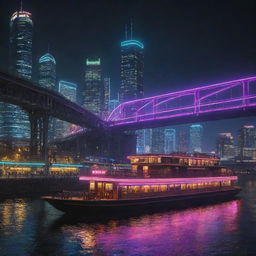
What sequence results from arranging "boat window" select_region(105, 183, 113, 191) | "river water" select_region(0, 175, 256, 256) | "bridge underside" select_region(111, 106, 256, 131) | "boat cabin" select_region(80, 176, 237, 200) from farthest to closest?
"bridge underside" select_region(111, 106, 256, 131) → "boat window" select_region(105, 183, 113, 191) → "boat cabin" select_region(80, 176, 237, 200) → "river water" select_region(0, 175, 256, 256)

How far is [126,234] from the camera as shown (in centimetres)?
3058

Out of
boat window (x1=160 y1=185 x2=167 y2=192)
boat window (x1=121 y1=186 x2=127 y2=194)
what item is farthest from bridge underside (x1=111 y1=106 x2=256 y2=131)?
boat window (x1=121 y1=186 x2=127 y2=194)

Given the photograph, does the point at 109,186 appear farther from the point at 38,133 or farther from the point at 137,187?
the point at 38,133

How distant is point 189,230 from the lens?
33.2 metres

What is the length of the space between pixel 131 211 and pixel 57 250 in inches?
596

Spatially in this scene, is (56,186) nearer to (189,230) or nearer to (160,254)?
(189,230)

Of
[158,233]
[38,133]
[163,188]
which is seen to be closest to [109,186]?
[163,188]

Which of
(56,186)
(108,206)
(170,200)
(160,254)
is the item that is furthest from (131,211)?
(56,186)

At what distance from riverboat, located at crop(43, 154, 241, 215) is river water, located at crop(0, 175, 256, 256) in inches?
63.1

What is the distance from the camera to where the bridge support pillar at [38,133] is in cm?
8006

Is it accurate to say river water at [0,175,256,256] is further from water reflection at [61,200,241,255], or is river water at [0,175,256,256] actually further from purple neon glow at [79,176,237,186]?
purple neon glow at [79,176,237,186]

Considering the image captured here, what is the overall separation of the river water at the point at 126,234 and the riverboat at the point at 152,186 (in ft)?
5.26

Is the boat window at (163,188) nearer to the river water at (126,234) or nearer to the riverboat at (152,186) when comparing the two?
the riverboat at (152,186)

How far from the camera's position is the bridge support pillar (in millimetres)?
80062
